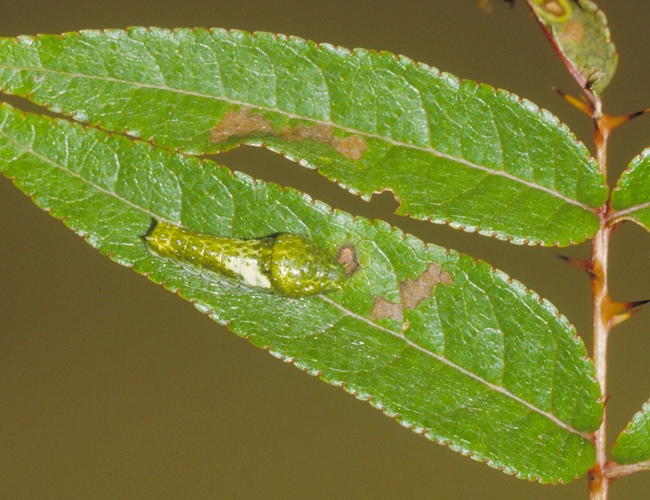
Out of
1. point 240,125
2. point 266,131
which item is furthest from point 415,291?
point 240,125

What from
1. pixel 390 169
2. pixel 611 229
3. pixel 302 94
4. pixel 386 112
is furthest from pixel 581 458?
pixel 302 94

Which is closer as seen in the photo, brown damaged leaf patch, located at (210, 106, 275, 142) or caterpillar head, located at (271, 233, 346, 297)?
A: caterpillar head, located at (271, 233, 346, 297)

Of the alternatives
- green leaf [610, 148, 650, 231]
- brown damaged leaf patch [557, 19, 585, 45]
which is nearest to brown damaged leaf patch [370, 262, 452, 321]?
green leaf [610, 148, 650, 231]

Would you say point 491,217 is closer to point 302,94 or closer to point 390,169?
point 390,169

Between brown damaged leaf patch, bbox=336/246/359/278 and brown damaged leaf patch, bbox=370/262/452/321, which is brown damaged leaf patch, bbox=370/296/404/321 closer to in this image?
brown damaged leaf patch, bbox=370/262/452/321

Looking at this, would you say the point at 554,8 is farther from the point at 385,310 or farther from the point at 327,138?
the point at 385,310

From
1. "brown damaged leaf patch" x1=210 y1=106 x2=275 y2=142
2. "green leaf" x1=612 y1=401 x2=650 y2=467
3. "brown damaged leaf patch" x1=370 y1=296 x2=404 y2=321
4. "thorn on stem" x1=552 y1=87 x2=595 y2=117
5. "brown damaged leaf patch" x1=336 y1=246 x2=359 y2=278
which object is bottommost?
"green leaf" x1=612 y1=401 x2=650 y2=467
